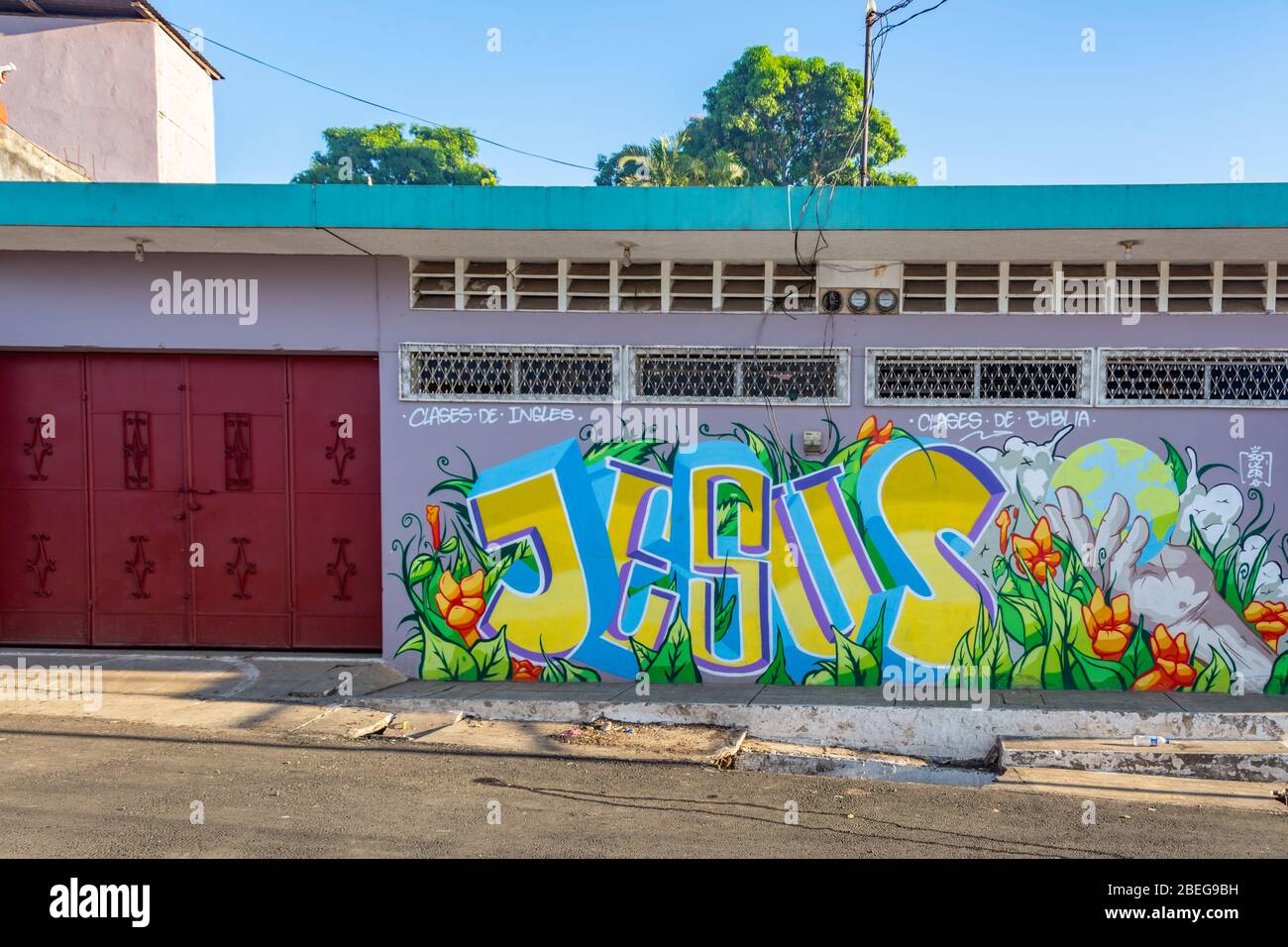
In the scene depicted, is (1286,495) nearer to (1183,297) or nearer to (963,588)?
(1183,297)

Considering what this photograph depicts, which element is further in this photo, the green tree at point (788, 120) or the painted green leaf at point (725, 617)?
the green tree at point (788, 120)

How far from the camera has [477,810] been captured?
481 centimetres

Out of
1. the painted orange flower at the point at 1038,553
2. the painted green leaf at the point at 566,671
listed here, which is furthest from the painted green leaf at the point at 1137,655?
the painted green leaf at the point at 566,671

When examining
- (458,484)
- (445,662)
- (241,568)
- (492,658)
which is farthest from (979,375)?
(241,568)

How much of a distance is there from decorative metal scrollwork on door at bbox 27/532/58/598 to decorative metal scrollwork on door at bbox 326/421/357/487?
2.27m

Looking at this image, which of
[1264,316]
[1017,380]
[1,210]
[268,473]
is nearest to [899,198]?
[1017,380]

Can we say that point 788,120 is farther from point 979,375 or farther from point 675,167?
point 979,375

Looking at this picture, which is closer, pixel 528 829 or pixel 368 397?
pixel 528 829

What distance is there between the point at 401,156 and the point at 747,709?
142 ft

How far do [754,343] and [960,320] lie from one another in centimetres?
147

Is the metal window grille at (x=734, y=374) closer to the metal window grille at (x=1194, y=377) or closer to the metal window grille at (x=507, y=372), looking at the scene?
the metal window grille at (x=507, y=372)

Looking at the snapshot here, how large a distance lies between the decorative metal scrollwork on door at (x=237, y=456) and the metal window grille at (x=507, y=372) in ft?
4.37

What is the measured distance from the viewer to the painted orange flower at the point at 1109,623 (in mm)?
7137

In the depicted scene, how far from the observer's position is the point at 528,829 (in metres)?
4.57
